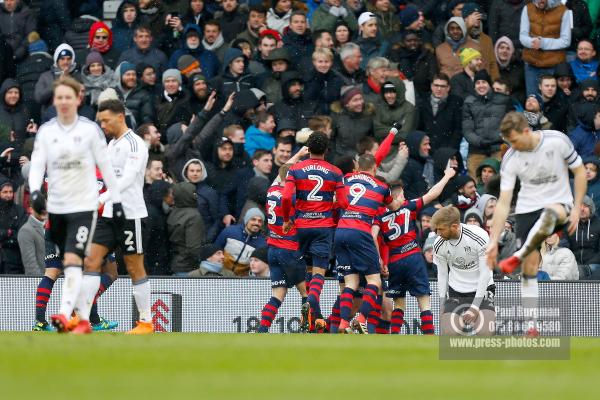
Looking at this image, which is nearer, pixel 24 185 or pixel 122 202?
pixel 122 202

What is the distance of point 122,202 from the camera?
1506 centimetres

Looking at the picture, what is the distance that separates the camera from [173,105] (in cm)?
2288

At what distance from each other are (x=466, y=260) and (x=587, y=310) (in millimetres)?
3271

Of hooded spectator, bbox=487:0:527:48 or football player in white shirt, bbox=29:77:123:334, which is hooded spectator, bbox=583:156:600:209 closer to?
hooded spectator, bbox=487:0:527:48

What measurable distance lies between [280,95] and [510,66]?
3928 mm

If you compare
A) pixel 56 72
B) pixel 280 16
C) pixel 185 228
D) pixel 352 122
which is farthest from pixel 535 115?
pixel 56 72

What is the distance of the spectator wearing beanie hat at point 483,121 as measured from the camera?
22359 mm

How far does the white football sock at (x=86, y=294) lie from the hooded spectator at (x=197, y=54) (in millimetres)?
9140

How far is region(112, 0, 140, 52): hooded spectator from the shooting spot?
24516 millimetres

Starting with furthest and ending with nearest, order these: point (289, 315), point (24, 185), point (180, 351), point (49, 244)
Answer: point (24, 185), point (289, 315), point (49, 244), point (180, 351)

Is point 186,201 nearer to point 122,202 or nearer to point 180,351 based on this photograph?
point 122,202

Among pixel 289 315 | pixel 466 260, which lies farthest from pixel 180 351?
pixel 289 315

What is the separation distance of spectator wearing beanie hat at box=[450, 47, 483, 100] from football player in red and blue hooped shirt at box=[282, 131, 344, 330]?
236 inches

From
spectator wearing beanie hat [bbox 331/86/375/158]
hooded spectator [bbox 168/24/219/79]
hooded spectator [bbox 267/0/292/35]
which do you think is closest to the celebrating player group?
spectator wearing beanie hat [bbox 331/86/375/158]
